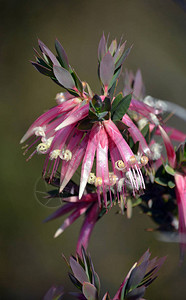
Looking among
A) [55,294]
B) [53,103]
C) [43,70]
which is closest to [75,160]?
[43,70]

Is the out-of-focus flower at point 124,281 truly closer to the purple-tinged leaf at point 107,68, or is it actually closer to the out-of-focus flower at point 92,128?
the out-of-focus flower at point 92,128

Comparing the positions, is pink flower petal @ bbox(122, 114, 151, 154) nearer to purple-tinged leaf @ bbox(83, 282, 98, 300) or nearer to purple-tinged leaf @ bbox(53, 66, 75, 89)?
purple-tinged leaf @ bbox(53, 66, 75, 89)

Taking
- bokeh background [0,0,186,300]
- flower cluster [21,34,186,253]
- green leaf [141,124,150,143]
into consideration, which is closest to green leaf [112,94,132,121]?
flower cluster [21,34,186,253]

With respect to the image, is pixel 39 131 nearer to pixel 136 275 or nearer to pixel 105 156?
pixel 105 156

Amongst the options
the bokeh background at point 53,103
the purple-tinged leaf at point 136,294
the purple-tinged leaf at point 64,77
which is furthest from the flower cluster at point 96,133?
the bokeh background at point 53,103

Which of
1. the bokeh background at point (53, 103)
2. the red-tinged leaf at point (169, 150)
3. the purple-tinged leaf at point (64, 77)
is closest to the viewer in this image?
the purple-tinged leaf at point (64, 77)

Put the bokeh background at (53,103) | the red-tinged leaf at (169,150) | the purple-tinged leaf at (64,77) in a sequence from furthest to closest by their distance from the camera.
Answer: the bokeh background at (53,103) → the red-tinged leaf at (169,150) → the purple-tinged leaf at (64,77)

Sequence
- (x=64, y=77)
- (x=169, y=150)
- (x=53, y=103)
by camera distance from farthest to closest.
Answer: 1. (x=53, y=103)
2. (x=169, y=150)
3. (x=64, y=77)

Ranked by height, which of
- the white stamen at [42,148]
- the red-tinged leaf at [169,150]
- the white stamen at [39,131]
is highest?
the white stamen at [39,131]

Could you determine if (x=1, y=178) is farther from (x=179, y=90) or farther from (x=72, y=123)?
(x=72, y=123)
